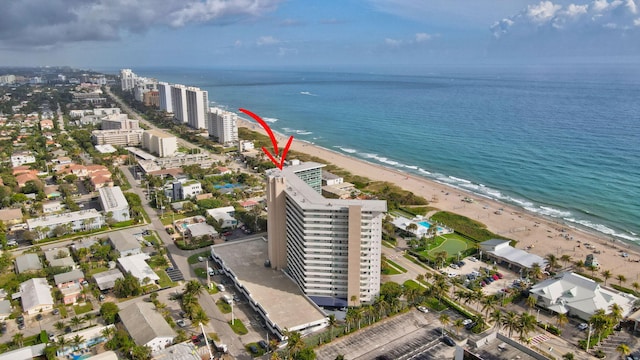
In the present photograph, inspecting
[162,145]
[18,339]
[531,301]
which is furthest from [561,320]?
[162,145]

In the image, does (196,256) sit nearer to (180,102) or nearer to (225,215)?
(225,215)

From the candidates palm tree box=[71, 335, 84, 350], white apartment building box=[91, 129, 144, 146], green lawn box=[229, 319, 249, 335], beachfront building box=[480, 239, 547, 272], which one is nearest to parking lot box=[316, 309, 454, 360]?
green lawn box=[229, 319, 249, 335]

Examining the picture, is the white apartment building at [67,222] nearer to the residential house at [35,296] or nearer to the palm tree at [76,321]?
the residential house at [35,296]

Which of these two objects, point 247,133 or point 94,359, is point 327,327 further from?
point 247,133

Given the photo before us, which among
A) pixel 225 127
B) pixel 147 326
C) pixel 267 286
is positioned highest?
pixel 225 127

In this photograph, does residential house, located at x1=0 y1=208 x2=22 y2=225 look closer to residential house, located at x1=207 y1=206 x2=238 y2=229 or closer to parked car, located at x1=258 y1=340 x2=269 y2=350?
residential house, located at x1=207 y1=206 x2=238 y2=229

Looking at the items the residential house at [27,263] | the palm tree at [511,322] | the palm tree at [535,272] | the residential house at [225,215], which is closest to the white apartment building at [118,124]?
the residential house at [225,215]
